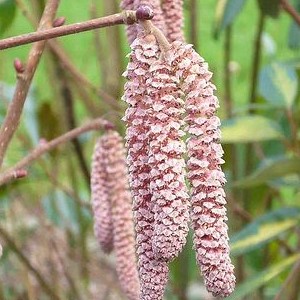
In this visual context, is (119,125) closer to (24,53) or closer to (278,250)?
(278,250)

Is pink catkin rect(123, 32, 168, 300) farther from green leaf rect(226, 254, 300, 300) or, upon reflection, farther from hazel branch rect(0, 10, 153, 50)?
green leaf rect(226, 254, 300, 300)

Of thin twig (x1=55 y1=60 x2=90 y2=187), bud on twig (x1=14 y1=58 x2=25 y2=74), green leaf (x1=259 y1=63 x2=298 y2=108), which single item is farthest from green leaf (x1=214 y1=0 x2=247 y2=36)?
bud on twig (x1=14 y1=58 x2=25 y2=74)

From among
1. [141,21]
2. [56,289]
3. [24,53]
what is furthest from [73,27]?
A: [24,53]

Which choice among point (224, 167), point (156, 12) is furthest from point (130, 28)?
point (224, 167)

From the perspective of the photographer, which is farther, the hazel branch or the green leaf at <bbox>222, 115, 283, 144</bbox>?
the green leaf at <bbox>222, 115, 283, 144</bbox>

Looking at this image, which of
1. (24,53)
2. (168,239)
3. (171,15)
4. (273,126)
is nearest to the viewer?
(168,239)

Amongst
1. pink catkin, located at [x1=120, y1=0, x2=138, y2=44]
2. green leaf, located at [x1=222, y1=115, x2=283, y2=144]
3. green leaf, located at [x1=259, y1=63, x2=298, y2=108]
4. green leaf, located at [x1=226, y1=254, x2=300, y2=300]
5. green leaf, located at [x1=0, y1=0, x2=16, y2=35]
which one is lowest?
green leaf, located at [x1=226, y1=254, x2=300, y2=300]
